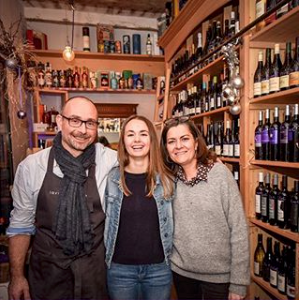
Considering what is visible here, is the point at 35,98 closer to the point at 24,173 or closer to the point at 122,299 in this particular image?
the point at 24,173

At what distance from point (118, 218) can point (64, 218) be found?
0.29 m

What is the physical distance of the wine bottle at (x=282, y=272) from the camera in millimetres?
1748

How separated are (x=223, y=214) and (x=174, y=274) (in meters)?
0.46

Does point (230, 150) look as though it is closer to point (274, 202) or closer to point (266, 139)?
point (266, 139)

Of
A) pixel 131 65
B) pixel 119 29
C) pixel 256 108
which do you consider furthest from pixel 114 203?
pixel 119 29

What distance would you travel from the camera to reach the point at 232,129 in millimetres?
2326

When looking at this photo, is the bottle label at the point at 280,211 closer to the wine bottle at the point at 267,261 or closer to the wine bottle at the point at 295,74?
the wine bottle at the point at 267,261

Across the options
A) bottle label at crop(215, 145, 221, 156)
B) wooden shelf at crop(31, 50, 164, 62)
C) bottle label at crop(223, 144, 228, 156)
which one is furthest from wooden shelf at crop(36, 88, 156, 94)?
bottle label at crop(223, 144, 228, 156)

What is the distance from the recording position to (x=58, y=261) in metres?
1.40

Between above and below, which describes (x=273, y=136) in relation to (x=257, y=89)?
below

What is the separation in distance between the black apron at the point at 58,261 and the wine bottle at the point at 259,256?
1221 millimetres

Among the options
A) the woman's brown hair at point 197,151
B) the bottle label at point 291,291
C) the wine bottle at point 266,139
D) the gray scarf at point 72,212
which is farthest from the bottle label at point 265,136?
the gray scarf at point 72,212

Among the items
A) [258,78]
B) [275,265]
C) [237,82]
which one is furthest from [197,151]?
[275,265]

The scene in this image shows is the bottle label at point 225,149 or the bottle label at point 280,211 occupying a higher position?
the bottle label at point 225,149
